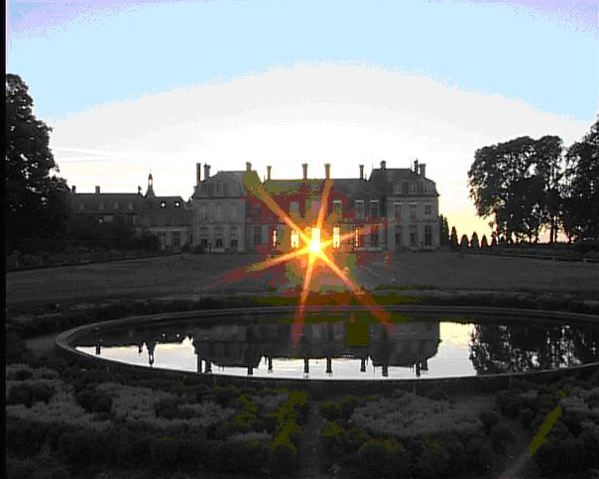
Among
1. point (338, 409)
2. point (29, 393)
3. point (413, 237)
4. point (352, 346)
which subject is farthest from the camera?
point (413, 237)

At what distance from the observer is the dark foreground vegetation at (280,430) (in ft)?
16.3

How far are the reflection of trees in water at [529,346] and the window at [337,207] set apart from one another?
4249 cm

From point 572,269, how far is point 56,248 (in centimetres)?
2369

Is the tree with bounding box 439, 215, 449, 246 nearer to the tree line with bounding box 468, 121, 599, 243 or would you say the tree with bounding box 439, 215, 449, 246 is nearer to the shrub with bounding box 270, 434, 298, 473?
the tree line with bounding box 468, 121, 599, 243

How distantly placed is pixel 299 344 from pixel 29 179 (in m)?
25.2

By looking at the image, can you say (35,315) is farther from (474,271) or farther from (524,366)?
(474,271)

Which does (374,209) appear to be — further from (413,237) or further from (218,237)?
(218,237)

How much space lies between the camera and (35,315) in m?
13.0

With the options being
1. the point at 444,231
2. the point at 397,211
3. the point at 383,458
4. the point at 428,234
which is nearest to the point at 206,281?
the point at 383,458

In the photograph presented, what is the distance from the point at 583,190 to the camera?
4509 cm

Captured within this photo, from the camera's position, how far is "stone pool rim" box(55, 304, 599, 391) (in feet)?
24.0

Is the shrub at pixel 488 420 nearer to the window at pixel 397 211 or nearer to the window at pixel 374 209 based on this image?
the window at pixel 374 209

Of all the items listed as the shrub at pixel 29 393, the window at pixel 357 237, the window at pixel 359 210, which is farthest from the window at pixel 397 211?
the shrub at pixel 29 393

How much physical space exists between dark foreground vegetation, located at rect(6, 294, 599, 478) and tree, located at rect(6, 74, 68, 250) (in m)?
25.9
